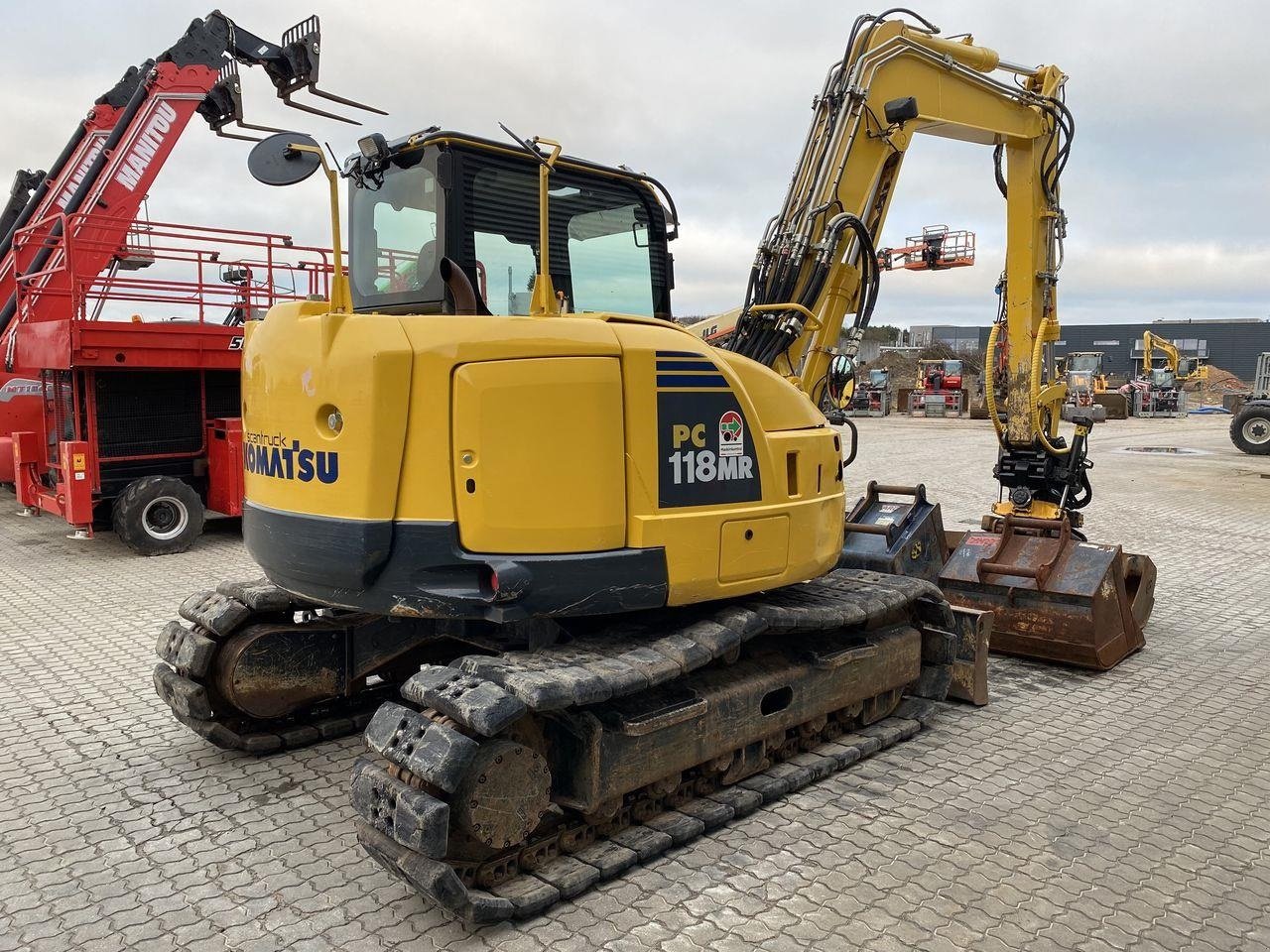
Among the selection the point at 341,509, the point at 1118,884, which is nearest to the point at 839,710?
the point at 1118,884

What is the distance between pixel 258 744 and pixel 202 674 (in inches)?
18.1

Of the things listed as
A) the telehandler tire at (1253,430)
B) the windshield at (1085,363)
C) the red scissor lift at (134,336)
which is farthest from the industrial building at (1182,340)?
the red scissor lift at (134,336)

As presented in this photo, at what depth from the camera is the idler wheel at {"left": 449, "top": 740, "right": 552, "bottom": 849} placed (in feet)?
10.8

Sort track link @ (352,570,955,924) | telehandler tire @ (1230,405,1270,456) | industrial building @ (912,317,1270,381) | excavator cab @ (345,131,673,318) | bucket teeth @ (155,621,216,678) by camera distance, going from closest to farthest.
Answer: track link @ (352,570,955,924), excavator cab @ (345,131,673,318), bucket teeth @ (155,621,216,678), telehandler tire @ (1230,405,1270,456), industrial building @ (912,317,1270,381)

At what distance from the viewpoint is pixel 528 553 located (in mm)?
3646

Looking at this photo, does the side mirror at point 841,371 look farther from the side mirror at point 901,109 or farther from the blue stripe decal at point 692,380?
the blue stripe decal at point 692,380

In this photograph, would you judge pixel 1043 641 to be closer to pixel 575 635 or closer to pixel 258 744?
pixel 575 635

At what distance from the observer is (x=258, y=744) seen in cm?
472

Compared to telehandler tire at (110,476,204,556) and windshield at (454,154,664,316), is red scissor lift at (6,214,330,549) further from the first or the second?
windshield at (454,154,664,316)

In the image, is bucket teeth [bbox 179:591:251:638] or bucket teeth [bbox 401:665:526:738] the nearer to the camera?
bucket teeth [bbox 401:665:526:738]

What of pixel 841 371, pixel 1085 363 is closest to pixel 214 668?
pixel 841 371

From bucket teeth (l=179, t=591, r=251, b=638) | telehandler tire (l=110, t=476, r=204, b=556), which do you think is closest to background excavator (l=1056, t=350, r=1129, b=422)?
telehandler tire (l=110, t=476, r=204, b=556)

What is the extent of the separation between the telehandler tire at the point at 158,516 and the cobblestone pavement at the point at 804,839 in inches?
133

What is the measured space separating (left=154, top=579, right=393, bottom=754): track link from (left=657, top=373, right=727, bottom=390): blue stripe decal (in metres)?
2.20
